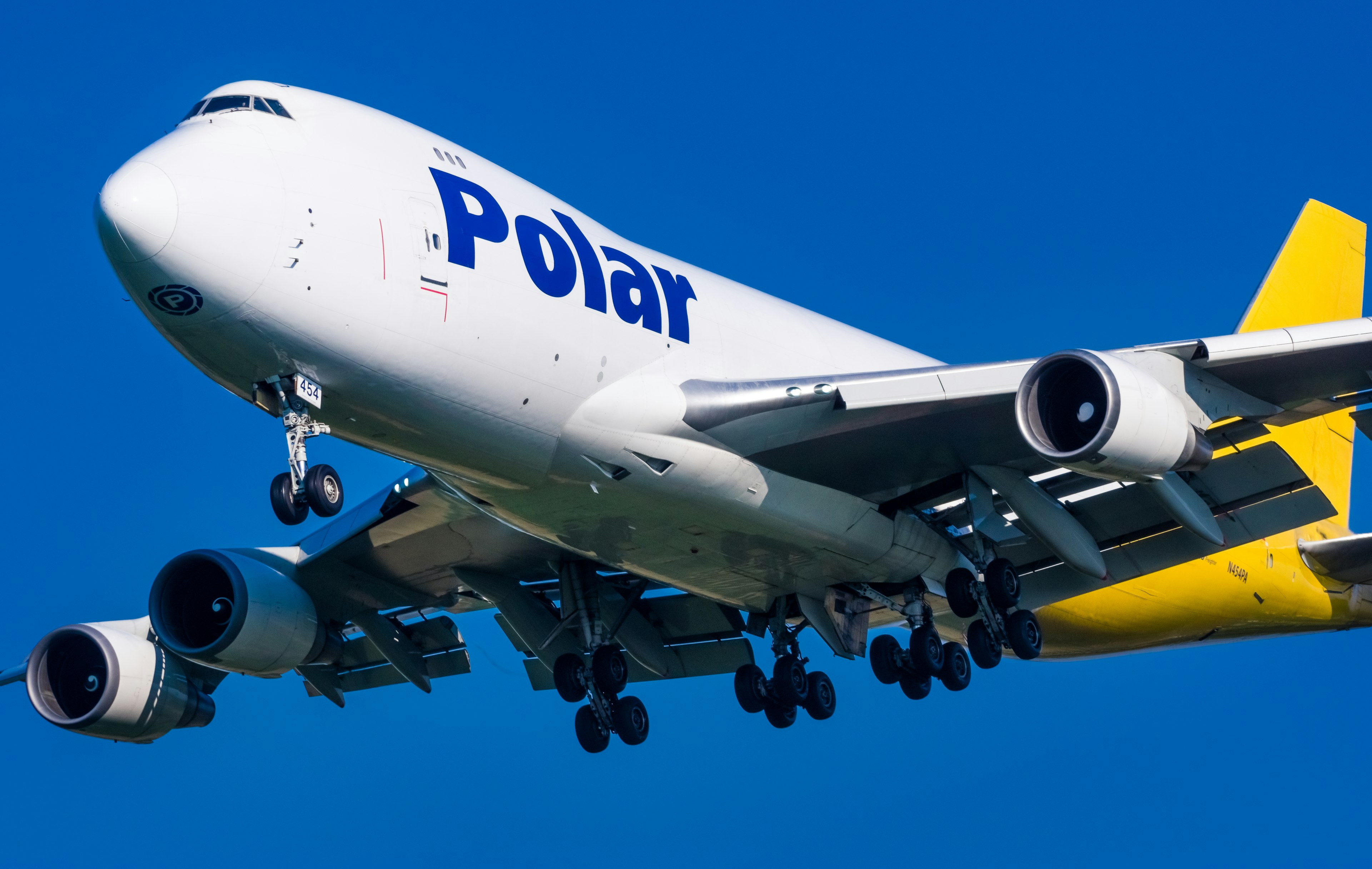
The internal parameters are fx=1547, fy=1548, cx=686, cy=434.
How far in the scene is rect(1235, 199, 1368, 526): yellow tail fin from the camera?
90.3ft

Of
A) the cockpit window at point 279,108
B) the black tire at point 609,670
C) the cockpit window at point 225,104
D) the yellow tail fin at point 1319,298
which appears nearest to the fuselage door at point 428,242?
the cockpit window at point 279,108

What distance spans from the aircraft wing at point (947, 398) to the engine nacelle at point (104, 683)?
37.9 ft

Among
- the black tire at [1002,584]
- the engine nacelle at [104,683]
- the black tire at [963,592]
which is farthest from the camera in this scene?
the engine nacelle at [104,683]

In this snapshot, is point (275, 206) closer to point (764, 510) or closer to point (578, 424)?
point (578, 424)

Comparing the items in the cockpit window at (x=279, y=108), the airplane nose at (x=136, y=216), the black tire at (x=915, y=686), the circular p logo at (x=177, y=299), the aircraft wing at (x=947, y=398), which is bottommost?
the black tire at (x=915, y=686)

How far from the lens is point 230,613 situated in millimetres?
24078

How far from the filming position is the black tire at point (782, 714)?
76.7 feet

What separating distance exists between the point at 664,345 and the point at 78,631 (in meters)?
11.8

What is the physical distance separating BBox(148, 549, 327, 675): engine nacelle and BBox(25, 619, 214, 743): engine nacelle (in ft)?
4.74

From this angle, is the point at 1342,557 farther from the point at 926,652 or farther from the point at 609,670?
the point at 609,670

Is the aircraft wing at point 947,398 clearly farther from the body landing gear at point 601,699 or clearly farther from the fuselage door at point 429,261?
the body landing gear at point 601,699

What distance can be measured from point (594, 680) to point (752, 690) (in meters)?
2.43

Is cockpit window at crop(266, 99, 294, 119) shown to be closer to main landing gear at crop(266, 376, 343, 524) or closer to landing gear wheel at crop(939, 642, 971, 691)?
main landing gear at crop(266, 376, 343, 524)

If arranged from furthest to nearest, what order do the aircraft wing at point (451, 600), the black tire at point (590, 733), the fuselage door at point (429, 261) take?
the black tire at point (590, 733)
the aircraft wing at point (451, 600)
the fuselage door at point (429, 261)
